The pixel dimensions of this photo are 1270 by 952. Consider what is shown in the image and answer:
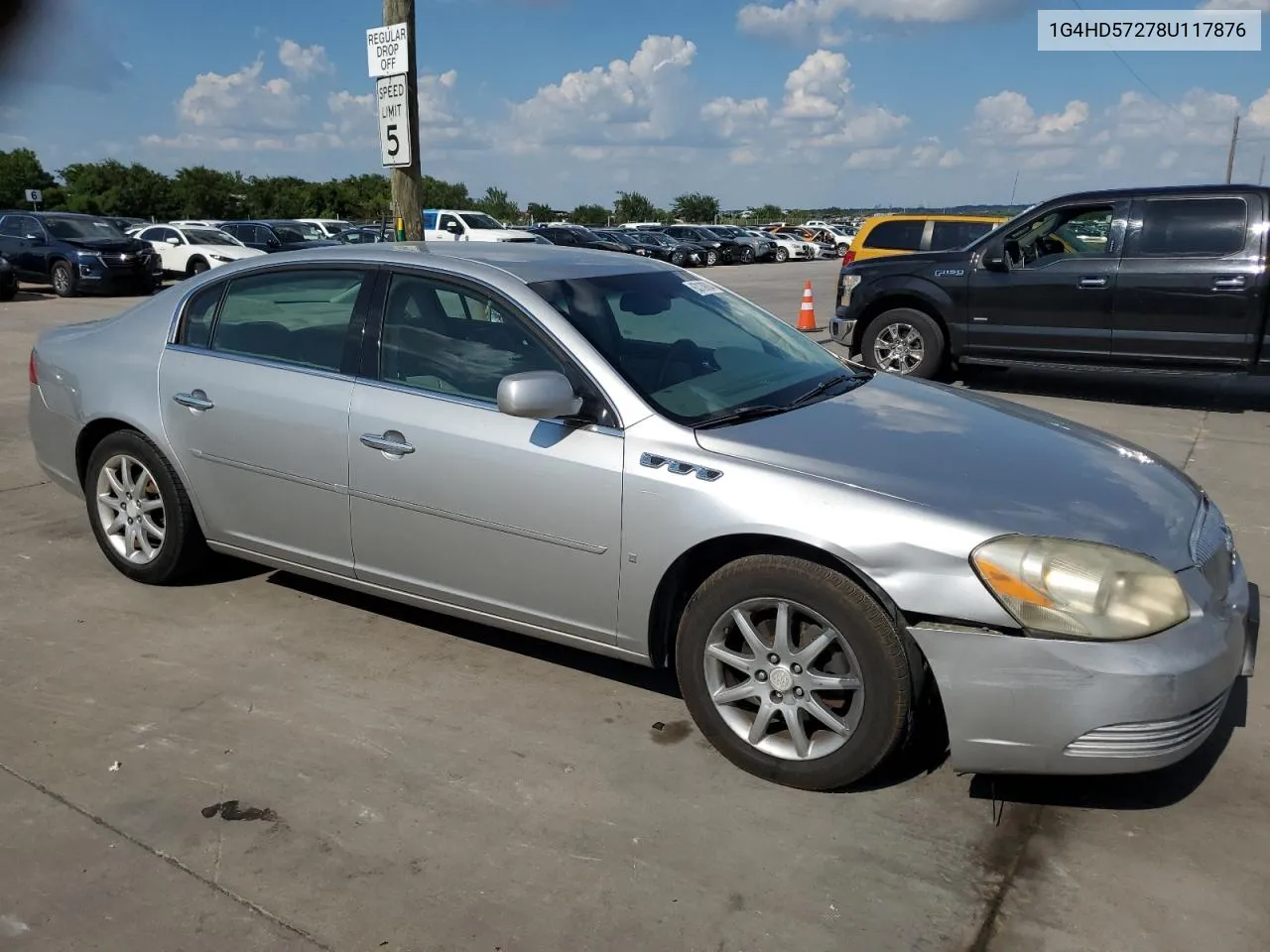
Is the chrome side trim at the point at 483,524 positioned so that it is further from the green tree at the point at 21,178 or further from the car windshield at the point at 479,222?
the green tree at the point at 21,178

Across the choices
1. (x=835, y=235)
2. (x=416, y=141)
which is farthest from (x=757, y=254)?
(x=416, y=141)

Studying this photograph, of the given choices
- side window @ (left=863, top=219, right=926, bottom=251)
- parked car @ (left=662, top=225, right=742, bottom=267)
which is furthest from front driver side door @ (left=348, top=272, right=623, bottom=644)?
parked car @ (left=662, top=225, right=742, bottom=267)

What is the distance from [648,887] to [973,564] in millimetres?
1189

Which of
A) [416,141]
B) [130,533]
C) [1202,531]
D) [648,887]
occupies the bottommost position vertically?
[648,887]

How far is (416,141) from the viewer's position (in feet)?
28.4

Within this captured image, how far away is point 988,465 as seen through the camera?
3.26m

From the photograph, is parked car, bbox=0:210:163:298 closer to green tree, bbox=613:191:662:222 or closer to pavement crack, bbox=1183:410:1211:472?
pavement crack, bbox=1183:410:1211:472

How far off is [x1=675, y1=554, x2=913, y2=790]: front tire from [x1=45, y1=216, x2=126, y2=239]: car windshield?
21.2 metres

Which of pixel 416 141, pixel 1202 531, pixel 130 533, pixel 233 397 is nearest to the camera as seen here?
pixel 1202 531

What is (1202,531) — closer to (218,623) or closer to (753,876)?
(753,876)

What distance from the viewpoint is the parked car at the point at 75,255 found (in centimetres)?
1994

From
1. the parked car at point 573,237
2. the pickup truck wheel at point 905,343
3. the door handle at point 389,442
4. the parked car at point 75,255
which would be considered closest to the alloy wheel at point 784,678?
the door handle at point 389,442

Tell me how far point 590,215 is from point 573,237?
45708mm

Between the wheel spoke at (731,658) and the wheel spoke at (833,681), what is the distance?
0.62 feet
